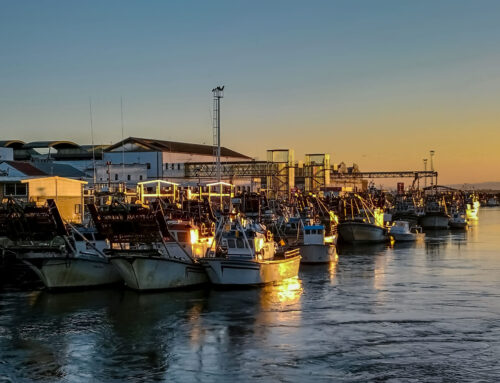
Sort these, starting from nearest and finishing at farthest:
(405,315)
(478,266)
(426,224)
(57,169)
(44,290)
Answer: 1. (405,315)
2. (44,290)
3. (478,266)
4. (57,169)
5. (426,224)

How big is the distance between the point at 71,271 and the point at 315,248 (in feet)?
75.8

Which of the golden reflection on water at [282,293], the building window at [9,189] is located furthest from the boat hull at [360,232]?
the golden reflection on water at [282,293]

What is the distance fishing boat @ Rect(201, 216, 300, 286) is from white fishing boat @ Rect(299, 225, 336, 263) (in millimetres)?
13434

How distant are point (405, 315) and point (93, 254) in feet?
68.5

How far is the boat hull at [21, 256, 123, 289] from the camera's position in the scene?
149 ft

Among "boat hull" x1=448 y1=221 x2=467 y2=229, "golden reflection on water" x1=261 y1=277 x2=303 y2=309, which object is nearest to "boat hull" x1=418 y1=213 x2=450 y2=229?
"boat hull" x1=448 y1=221 x2=467 y2=229

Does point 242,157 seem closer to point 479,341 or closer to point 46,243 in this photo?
point 46,243

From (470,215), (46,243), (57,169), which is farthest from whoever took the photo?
(470,215)

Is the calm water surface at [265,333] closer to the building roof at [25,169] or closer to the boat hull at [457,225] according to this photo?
the building roof at [25,169]

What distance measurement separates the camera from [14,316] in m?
37.0

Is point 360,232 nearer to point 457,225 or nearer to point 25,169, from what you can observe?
point 25,169

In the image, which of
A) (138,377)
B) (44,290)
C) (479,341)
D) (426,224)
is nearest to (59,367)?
(138,377)

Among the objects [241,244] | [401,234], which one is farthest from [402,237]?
[241,244]

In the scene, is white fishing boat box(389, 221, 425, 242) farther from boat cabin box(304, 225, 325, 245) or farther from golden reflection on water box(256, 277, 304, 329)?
golden reflection on water box(256, 277, 304, 329)
